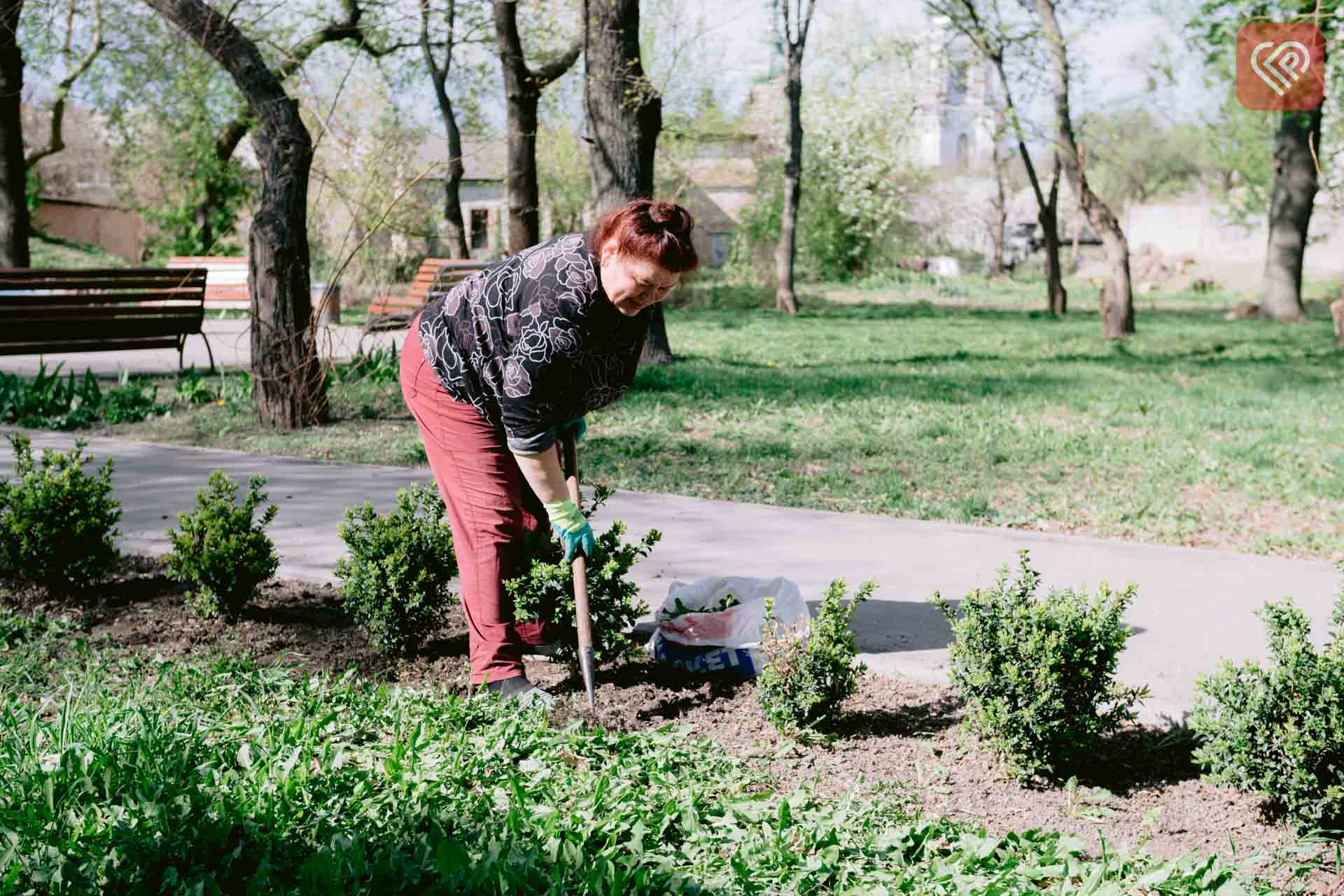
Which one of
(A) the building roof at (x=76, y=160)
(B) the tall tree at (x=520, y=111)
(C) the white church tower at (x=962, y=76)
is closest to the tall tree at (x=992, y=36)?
(C) the white church tower at (x=962, y=76)

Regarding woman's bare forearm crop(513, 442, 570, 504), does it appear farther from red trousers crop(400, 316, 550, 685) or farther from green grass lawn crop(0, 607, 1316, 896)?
green grass lawn crop(0, 607, 1316, 896)

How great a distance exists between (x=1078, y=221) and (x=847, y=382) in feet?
122

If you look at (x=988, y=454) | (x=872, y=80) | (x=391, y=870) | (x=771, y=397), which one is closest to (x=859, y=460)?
(x=988, y=454)

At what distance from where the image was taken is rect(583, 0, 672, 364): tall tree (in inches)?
432

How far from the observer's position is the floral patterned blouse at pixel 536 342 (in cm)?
335

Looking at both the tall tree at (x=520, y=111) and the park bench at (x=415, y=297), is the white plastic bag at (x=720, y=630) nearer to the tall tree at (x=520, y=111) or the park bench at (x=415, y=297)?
the park bench at (x=415, y=297)

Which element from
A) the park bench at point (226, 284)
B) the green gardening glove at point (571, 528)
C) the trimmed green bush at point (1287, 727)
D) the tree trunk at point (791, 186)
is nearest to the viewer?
the trimmed green bush at point (1287, 727)

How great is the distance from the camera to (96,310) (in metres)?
10.1

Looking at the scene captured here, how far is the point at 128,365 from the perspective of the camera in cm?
1241

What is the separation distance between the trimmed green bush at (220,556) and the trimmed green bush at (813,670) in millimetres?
2043

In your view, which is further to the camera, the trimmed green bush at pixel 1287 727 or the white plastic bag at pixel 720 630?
the white plastic bag at pixel 720 630

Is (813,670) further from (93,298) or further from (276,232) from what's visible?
(93,298)

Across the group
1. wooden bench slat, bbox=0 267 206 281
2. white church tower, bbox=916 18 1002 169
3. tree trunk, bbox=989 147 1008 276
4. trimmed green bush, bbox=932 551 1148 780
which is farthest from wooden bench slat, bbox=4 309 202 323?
tree trunk, bbox=989 147 1008 276

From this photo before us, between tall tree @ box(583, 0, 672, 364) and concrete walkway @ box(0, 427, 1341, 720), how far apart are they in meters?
4.90
